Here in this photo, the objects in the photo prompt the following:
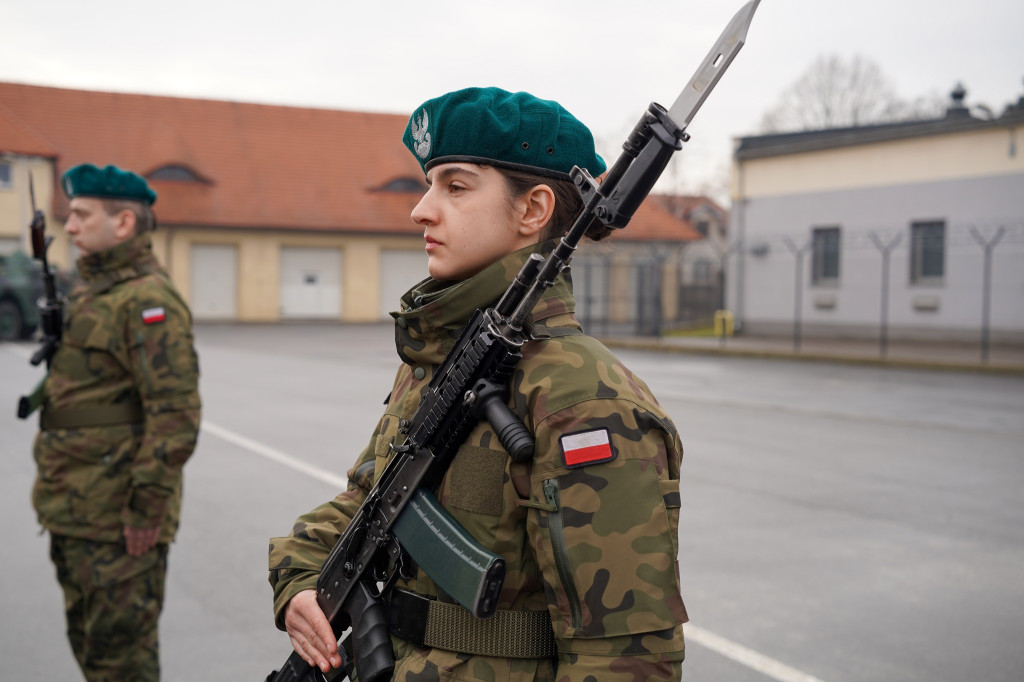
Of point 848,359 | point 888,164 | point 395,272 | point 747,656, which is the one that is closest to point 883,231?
point 888,164

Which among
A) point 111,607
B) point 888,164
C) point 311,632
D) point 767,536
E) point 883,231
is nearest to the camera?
point 311,632

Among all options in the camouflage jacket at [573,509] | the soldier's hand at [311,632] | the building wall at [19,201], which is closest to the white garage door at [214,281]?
the building wall at [19,201]

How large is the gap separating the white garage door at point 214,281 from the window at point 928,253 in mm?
22975

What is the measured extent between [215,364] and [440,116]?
17314 millimetres

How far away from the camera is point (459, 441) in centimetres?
174

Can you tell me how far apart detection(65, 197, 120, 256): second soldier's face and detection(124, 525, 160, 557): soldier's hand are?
42.5 inches

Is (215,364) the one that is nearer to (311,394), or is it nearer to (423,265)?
(311,394)

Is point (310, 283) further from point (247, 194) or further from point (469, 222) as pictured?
point (469, 222)

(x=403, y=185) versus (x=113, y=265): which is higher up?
(x=403, y=185)

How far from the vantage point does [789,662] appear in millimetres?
4262

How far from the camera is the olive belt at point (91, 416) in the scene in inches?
145

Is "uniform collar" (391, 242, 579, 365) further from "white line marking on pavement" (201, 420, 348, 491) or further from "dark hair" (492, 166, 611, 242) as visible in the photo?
"white line marking on pavement" (201, 420, 348, 491)

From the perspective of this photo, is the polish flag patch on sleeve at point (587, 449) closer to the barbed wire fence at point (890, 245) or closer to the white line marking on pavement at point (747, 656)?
the white line marking on pavement at point (747, 656)

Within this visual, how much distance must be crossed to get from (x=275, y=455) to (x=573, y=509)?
7.67m
